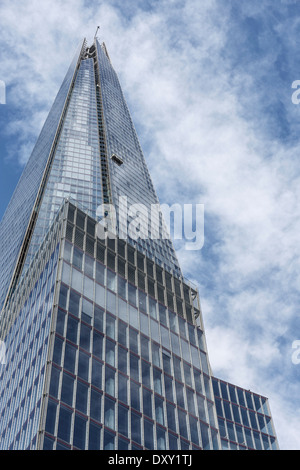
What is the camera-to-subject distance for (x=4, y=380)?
70.0 meters

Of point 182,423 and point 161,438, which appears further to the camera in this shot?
point 182,423

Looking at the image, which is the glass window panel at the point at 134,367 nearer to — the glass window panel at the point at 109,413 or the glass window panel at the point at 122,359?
the glass window panel at the point at 122,359

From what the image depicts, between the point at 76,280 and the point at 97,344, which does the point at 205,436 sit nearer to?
the point at 97,344

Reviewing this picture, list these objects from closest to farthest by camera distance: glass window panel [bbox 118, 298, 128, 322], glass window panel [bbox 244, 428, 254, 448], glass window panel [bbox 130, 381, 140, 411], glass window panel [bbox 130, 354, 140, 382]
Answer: glass window panel [bbox 130, 381, 140, 411] < glass window panel [bbox 130, 354, 140, 382] < glass window panel [bbox 118, 298, 128, 322] < glass window panel [bbox 244, 428, 254, 448]

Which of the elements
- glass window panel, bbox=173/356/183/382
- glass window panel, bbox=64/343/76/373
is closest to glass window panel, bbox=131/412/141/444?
glass window panel, bbox=64/343/76/373

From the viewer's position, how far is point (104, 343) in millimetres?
66562

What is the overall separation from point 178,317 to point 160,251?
81.8 ft

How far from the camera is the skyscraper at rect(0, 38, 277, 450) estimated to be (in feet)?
190

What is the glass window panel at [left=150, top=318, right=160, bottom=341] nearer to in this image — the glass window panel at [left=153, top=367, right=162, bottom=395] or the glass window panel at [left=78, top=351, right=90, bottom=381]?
the glass window panel at [left=153, top=367, right=162, bottom=395]

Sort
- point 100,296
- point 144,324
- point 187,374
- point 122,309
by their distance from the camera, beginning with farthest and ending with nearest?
1. point 144,324
2. point 122,309
3. point 187,374
4. point 100,296

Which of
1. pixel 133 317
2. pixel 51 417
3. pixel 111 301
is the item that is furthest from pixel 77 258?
pixel 51 417

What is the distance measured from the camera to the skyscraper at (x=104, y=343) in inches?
2279
